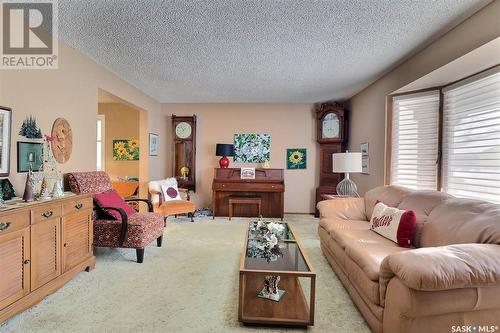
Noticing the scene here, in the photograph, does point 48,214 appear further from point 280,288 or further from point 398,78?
point 398,78

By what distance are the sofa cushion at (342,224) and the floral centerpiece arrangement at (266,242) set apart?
602 mm

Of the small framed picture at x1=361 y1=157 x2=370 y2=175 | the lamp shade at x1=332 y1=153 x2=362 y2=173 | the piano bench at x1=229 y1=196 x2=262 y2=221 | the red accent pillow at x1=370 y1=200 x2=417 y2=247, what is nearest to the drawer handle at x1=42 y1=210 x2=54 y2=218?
the red accent pillow at x1=370 y1=200 x2=417 y2=247

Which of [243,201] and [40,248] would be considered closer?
[40,248]

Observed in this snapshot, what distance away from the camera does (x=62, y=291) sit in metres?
2.24

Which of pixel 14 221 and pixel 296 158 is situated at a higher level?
pixel 296 158

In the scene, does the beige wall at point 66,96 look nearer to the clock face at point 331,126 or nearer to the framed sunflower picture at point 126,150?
the framed sunflower picture at point 126,150

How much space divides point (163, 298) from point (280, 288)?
3.28ft

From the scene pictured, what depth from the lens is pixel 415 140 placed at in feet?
10.9

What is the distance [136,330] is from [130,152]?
4.72 metres

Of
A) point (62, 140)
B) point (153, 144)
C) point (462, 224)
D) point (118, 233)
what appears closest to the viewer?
point (462, 224)

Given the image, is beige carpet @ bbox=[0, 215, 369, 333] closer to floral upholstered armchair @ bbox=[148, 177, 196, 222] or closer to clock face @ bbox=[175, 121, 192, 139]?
floral upholstered armchair @ bbox=[148, 177, 196, 222]

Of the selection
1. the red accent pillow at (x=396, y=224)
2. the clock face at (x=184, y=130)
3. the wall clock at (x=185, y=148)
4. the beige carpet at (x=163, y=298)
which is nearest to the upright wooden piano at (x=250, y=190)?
the wall clock at (x=185, y=148)

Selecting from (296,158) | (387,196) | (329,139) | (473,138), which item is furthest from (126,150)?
(473,138)

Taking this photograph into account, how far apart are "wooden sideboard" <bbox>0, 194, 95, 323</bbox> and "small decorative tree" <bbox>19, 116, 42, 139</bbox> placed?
2.18ft
